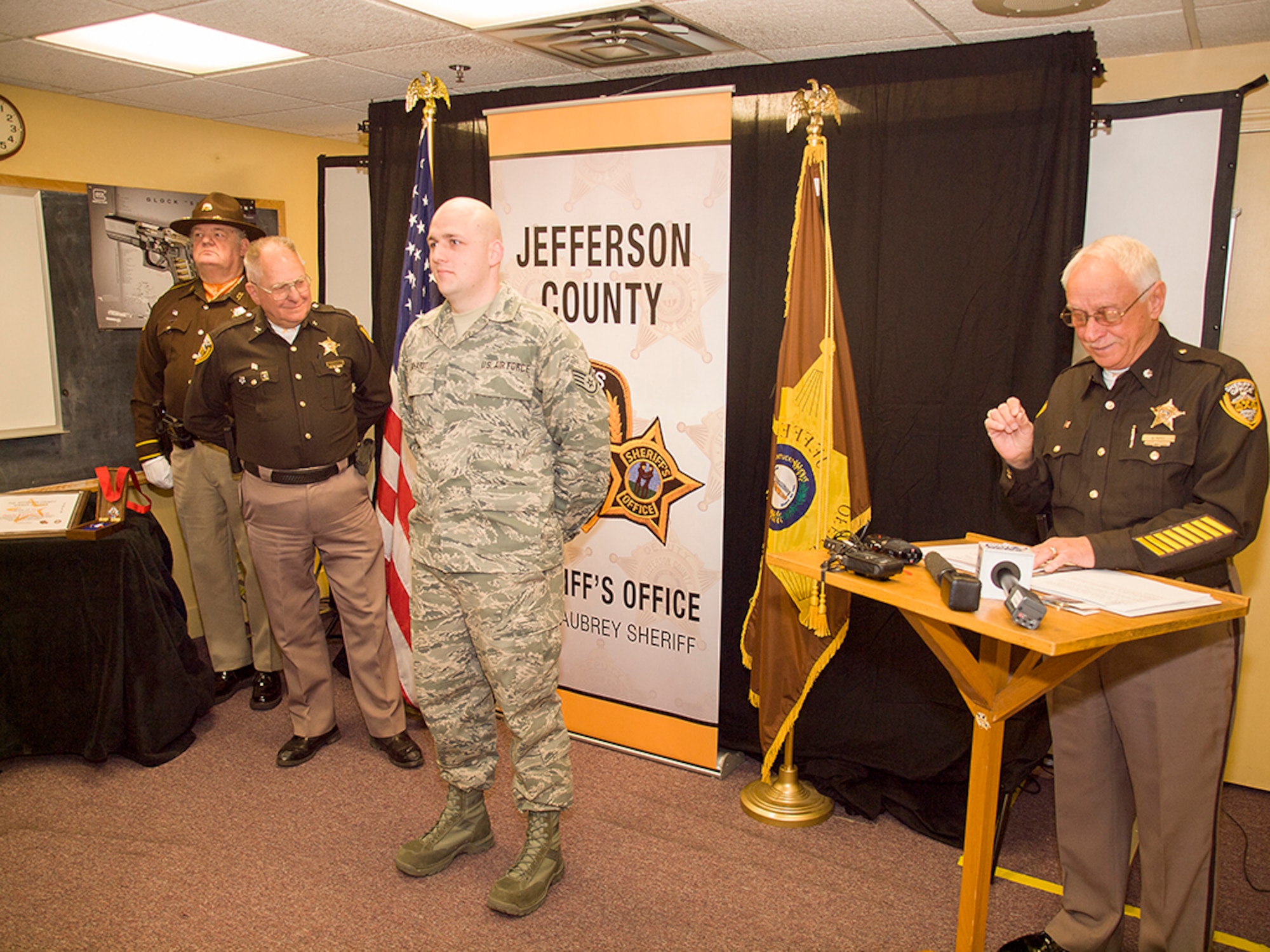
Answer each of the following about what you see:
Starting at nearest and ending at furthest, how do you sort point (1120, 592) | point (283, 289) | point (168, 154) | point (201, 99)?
point (1120, 592) → point (283, 289) → point (201, 99) → point (168, 154)

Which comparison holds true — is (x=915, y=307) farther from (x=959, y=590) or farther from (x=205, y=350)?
(x=205, y=350)

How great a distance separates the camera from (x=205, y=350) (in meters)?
3.43

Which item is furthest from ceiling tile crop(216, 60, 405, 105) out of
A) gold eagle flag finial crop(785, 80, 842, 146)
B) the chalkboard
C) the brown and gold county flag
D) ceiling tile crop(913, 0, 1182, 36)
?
ceiling tile crop(913, 0, 1182, 36)

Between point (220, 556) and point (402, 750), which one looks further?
point (220, 556)

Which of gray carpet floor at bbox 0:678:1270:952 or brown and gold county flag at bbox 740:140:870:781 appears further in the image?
brown and gold county flag at bbox 740:140:870:781

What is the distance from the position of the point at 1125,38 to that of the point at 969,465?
1403 millimetres

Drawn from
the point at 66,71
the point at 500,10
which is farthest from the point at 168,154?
the point at 500,10

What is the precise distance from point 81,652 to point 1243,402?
3663mm

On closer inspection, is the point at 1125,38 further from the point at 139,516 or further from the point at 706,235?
the point at 139,516

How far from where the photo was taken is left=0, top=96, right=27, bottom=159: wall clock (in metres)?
3.79

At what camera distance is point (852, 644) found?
10.4 feet

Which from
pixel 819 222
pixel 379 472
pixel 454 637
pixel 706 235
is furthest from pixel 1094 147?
pixel 379 472

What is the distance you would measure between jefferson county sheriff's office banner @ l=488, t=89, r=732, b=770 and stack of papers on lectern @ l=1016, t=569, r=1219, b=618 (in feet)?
4.64

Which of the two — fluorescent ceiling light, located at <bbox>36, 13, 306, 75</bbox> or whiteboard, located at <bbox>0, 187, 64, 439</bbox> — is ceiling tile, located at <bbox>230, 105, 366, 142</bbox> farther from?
whiteboard, located at <bbox>0, 187, 64, 439</bbox>
